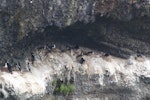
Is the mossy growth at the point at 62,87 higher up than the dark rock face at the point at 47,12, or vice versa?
the dark rock face at the point at 47,12

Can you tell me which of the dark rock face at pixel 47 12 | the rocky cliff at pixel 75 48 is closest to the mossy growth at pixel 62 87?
the rocky cliff at pixel 75 48

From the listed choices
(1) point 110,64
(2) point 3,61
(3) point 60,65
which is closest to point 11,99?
(2) point 3,61

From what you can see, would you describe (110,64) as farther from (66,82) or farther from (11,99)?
(11,99)

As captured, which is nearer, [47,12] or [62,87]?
[47,12]

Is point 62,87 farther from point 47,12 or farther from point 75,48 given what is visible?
point 47,12

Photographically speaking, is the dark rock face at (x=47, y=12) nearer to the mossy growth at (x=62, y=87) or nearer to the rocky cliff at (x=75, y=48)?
the rocky cliff at (x=75, y=48)

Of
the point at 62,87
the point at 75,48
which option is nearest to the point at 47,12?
the point at 75,48

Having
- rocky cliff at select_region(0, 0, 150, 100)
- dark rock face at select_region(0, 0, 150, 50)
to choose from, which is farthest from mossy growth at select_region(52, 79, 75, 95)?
dark rock face at select_region(0, 0, 150, 50)

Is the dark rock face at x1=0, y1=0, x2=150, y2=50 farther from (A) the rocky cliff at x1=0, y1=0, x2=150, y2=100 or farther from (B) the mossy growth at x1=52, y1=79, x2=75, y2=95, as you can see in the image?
(B) the mossy growth at x1=52, y1=79, x2=75, y2=95
